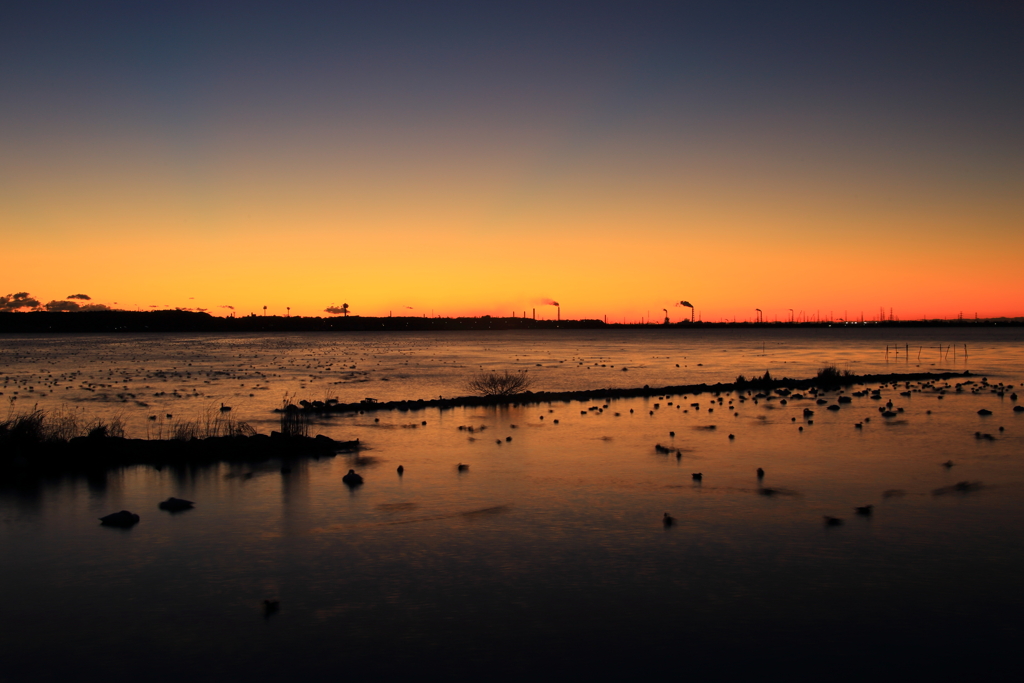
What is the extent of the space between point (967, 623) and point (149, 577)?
9.76 metres

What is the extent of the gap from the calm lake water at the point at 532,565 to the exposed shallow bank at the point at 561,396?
8.43 meters

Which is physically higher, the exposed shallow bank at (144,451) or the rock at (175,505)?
the exposed shallow bank at (144,451)

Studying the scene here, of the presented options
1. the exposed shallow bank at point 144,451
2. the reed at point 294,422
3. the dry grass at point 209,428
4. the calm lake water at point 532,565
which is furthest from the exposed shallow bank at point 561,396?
the calm lake water at point 532,565

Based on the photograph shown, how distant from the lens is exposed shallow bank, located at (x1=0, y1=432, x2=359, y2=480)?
15.6 metres

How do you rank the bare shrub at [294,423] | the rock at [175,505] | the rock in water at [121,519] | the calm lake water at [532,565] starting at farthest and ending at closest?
1. the bare shrub at [294,423]
2. the rock at [175,505]
3. the rock in water at [121,519]
4. the calm lake water at [532,565]

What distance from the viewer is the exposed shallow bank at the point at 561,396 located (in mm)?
26531

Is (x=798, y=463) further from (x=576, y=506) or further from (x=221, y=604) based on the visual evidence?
(x=221, y=604)

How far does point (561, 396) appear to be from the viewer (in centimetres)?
2991

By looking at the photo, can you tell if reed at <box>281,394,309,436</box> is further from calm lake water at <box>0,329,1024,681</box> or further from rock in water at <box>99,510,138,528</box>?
A: rock in water at <box>99,510,138,528</box>

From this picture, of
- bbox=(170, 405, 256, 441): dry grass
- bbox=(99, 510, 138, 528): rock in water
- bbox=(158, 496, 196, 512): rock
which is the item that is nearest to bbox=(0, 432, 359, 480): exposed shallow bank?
bbox=(170, 405, 256, 441): dry grass

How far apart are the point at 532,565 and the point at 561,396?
20.7m

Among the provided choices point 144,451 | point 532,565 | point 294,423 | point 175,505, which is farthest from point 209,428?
point 532,565

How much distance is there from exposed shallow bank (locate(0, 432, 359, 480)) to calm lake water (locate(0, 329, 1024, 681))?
82 centimetres

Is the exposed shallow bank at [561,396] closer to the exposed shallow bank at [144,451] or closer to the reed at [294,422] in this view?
the reed at [294,422]
